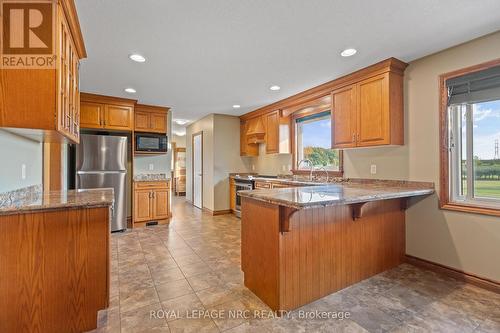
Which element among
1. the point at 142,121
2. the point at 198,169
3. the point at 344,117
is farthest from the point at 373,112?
the point at 198,169

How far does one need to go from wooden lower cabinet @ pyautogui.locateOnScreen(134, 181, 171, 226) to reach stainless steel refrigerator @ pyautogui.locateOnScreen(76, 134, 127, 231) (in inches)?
9.9

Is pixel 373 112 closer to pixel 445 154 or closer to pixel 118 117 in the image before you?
pixel 445 154

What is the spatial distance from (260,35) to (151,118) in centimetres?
341

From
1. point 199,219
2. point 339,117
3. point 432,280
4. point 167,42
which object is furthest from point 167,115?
point 432,280

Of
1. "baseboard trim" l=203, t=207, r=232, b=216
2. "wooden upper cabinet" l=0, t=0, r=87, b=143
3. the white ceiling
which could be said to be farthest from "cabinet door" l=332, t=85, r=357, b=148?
"baseboard trim" l=203, t=207, r=232, b=216

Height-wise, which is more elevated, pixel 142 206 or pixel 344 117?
pixel 344 117

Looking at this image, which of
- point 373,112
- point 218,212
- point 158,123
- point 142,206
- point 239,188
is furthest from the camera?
point 218,212

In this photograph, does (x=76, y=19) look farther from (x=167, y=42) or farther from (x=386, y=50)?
(x=386, y=50)

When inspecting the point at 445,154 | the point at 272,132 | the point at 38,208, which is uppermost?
the point at 272,132

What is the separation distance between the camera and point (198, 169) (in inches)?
258

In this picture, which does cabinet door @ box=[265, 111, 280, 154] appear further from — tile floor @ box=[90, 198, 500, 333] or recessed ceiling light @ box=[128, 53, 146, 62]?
recessed ceiling light @ box=[128, 53, 146, 62]

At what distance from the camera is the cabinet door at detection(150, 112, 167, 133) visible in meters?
4.92

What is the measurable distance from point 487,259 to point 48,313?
3701 millimetres

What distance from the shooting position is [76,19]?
2.00 meters
